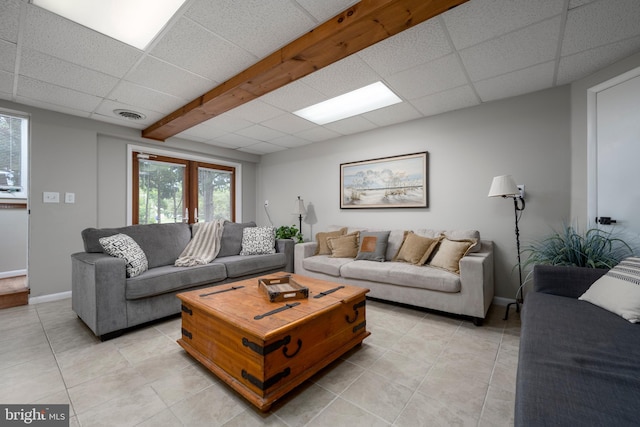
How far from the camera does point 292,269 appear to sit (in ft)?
13.7

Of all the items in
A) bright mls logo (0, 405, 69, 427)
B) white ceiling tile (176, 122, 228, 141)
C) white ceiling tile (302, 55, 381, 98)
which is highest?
white ceiling tile (302, 55, 381, 98)

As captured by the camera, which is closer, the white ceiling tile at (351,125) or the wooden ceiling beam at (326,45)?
the wooden ceiling beam at (326,45)

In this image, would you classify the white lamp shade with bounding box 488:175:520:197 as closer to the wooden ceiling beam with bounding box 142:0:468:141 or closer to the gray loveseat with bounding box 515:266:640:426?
the gray loveseat with bounding box 515:266:640:426

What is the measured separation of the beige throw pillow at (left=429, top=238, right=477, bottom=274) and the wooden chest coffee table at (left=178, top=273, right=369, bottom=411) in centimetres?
123

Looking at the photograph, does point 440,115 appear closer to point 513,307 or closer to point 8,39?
point 513,307

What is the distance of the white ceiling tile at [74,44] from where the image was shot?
6.06ft

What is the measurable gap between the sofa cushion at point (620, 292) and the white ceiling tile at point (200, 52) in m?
3.05

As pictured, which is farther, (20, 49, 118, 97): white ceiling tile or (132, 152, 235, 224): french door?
(132, 152, 235, 224): french door

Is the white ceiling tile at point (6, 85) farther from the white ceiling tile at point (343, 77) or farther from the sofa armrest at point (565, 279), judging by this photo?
the sofa armrest at point (565, 279)

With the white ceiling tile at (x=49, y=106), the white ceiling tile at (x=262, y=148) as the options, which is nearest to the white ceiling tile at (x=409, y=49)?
the white ceiling tile at (x=262, y=148)

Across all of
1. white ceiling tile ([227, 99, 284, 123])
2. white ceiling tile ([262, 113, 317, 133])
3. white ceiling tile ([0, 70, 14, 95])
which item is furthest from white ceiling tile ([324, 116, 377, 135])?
white ceiling tile ([0, 70, 14, 95])

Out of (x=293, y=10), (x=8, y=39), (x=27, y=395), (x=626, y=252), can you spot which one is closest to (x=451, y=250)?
(x=626, y=252)

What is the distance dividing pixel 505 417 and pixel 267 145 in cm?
481

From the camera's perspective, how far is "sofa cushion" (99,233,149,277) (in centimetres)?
248
